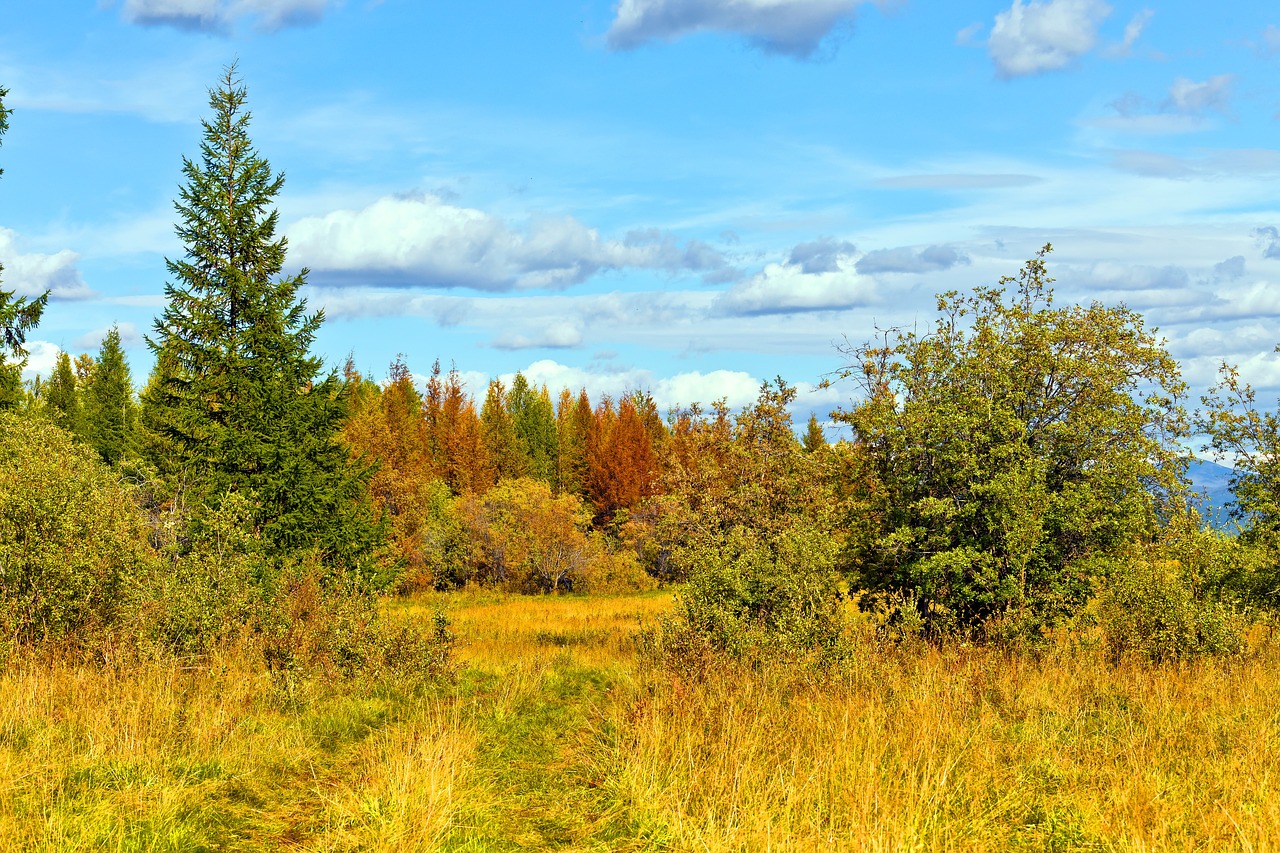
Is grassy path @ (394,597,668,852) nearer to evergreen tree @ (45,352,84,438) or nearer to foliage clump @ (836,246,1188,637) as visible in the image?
foliage clump @ (836,246,1188,637)

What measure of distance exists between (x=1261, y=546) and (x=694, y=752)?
1166 cm

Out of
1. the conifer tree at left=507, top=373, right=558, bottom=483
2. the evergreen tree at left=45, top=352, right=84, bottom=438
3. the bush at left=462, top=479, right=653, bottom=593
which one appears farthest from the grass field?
the evergreen tree at left=45, top=352, right=84, bottom=438

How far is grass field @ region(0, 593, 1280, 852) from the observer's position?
20.2ft

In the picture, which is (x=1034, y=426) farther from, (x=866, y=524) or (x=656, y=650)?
(x=656, y=650)

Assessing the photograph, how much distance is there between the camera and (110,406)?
67688mm

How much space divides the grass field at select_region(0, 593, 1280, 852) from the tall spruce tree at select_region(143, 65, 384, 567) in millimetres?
13805

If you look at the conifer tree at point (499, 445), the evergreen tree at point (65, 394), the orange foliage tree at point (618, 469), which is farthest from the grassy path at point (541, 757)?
the evergreen tree at point (65, 394)

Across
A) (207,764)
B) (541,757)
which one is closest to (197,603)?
(207,764)

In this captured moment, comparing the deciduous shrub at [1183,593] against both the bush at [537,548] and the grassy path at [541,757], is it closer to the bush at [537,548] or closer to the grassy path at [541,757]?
the grassy path at [541,757]

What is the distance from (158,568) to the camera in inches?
500

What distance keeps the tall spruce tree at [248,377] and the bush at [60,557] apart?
12.0 m

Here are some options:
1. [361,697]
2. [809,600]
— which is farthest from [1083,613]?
[361,697]

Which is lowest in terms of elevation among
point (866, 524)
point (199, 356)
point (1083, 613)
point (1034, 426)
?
point (1083, 613)

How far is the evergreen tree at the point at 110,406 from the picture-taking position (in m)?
64.9
